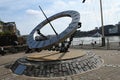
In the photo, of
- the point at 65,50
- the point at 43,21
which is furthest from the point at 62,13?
the point at 65,50

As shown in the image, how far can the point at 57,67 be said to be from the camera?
40.5 ft

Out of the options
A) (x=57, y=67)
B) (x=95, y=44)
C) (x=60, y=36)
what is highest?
(x=60, y=36)

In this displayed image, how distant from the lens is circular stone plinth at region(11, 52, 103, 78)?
12.0 meters

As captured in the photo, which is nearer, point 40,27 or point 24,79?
point 24,79

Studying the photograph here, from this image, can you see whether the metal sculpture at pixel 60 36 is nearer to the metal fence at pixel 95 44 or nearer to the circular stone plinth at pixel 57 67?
the circular stone plinth at pixel 57 67

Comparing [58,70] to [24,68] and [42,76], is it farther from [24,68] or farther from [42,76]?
[24,68]

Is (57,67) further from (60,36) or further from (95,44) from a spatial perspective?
(95,44)

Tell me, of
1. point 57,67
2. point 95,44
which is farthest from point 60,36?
point 95,44

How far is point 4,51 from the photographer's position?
25953 millimetres

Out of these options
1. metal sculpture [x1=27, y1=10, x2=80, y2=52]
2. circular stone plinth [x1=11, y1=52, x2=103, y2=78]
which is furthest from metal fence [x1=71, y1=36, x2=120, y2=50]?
circular stone plinth [x1=11, y1=52, x2=103, y2=78]

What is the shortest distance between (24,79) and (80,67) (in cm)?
312

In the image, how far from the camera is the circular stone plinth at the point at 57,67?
12043 mm

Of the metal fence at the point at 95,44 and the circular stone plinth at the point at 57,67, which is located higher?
the metal fence at the point at 95,44

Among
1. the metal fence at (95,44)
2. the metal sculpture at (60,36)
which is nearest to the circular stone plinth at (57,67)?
the metal sculpture at (60,36)
